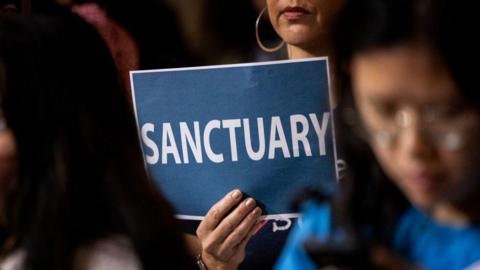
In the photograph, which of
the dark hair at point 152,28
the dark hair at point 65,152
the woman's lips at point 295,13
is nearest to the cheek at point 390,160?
the dark hair at point 65,152

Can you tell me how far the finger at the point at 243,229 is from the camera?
6.19 feet

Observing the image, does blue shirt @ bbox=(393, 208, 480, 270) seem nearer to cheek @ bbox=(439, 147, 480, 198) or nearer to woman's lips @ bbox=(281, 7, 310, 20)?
cheek @ bbox=(439, 147, 480, 198)

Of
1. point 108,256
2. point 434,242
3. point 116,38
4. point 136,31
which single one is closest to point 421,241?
point 434,242

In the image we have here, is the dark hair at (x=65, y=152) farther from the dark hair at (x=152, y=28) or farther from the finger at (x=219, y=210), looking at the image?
the dark hair at (x=152, y=28)

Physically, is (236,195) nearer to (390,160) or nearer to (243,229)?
(243,229)

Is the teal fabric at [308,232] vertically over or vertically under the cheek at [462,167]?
under

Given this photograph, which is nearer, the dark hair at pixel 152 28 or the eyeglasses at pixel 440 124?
the eyeglasses at pixel 440 124

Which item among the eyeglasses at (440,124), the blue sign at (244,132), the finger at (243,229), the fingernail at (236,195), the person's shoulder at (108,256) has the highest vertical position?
the eyeglasses at (440,124)

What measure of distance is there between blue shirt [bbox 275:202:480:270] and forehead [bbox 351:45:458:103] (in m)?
0.16

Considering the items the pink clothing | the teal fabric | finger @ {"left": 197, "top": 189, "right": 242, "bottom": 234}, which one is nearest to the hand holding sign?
finger @ {"left": 197, "top": 189, "right": 242, "bottom": 234}

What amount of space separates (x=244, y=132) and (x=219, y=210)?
0.13 m

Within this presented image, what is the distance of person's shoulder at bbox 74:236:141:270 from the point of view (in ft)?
4.73

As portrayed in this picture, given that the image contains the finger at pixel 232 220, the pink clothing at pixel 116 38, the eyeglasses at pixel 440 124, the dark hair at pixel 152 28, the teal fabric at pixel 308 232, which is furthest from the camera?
the dark hair at pixel 152 28

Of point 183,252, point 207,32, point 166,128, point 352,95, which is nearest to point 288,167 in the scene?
point 166,128
